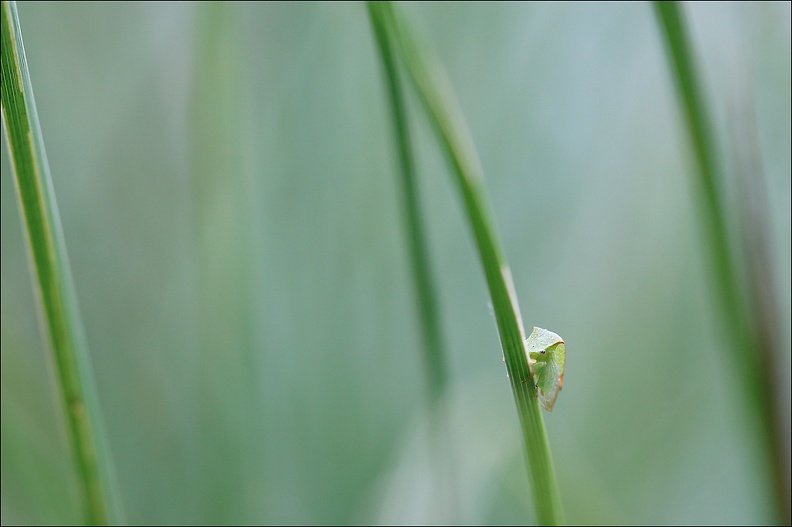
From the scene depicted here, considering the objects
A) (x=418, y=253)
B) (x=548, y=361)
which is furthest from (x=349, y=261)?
(x=548, y=361)

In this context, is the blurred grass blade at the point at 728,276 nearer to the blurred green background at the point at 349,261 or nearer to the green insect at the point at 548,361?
the green insect at the point at 548,361

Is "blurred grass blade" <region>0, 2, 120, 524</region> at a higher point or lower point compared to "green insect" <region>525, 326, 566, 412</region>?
higher

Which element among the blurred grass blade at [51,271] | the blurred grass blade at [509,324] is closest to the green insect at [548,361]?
the blurred grass blade at [509,324]

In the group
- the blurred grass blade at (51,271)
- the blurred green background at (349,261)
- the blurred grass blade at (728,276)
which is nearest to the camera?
the blurred grass blade at (51,271)

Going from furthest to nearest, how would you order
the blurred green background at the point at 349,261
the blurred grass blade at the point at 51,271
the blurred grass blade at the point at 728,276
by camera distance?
the blurred green background at the point at 349,261 < the blurred grass blade at the point at 728,276 < the blurred grass blade at the point at 51,271

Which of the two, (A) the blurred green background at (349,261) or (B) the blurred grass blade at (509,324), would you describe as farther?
(A) the blurred green background at (349,261)

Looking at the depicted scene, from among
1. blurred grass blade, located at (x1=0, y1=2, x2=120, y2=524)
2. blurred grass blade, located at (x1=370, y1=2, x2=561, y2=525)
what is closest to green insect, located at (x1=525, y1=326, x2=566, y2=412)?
blurred grass blade, located at (x1=370, y1=2, x2=561, y2=525)

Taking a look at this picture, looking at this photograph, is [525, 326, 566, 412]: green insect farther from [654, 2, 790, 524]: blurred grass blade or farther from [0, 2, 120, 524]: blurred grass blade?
[0, 2, 120, 524]: blurred grass blade
